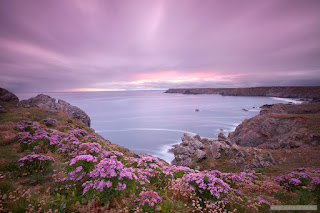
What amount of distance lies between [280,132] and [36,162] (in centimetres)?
3725

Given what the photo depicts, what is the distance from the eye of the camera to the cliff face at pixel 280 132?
23.5 metres

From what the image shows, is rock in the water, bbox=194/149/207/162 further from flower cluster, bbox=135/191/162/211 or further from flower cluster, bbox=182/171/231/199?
flower cluster, bbox=135/191/162/211

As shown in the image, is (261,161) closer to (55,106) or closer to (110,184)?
(110,184)

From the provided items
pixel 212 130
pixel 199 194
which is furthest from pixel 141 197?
pixel 212 130

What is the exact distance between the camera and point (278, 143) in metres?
24.9

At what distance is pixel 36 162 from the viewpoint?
5.98 m

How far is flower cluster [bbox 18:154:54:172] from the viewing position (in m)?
5.71

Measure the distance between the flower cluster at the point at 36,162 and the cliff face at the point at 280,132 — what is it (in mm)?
31083

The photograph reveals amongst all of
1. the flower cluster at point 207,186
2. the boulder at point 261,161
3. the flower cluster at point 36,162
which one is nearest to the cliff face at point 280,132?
the boulder at point 261,161

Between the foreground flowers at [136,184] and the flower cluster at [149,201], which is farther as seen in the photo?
the foreground flowers at [136,184]

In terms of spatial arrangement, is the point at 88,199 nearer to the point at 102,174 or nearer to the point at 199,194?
the point at 102,174

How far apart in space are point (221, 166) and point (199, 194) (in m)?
13.5

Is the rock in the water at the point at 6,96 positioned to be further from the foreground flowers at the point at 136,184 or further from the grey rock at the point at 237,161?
the grey rock at the point at 237,161

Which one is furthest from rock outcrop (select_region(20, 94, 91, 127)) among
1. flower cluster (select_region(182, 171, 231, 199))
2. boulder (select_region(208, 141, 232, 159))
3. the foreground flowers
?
flower cluster (select_region(182, 171, 231, 199))
